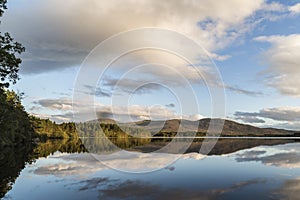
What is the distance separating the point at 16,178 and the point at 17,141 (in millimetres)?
71342

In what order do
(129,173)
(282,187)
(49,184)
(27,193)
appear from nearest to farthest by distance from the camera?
(27,193) → (282,187) → (49,184) → (129,173)

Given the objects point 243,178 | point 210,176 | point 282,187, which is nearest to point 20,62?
point 210,176

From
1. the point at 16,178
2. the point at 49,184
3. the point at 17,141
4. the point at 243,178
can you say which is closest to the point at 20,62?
the point at 16,178

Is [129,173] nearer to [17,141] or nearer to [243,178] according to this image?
[243,178]

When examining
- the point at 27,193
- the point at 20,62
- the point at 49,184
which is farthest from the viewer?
the point at 20,62

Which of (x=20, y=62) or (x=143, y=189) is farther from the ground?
(x=20, y=62)

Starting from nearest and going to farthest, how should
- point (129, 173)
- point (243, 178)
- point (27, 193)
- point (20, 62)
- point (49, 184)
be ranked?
point (27, 193), point (49, 184), point (243, 178), point (129, 173), point (20, 62)

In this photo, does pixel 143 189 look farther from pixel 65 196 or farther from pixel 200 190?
pixel 65 196

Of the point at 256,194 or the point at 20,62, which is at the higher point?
the point at 20,62

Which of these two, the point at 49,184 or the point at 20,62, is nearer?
the point at 49,184

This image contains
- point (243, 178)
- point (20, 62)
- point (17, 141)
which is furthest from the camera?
point (17, 141)

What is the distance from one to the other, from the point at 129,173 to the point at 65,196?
10737mm

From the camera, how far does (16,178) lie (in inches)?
980

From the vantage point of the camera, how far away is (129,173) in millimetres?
27375
